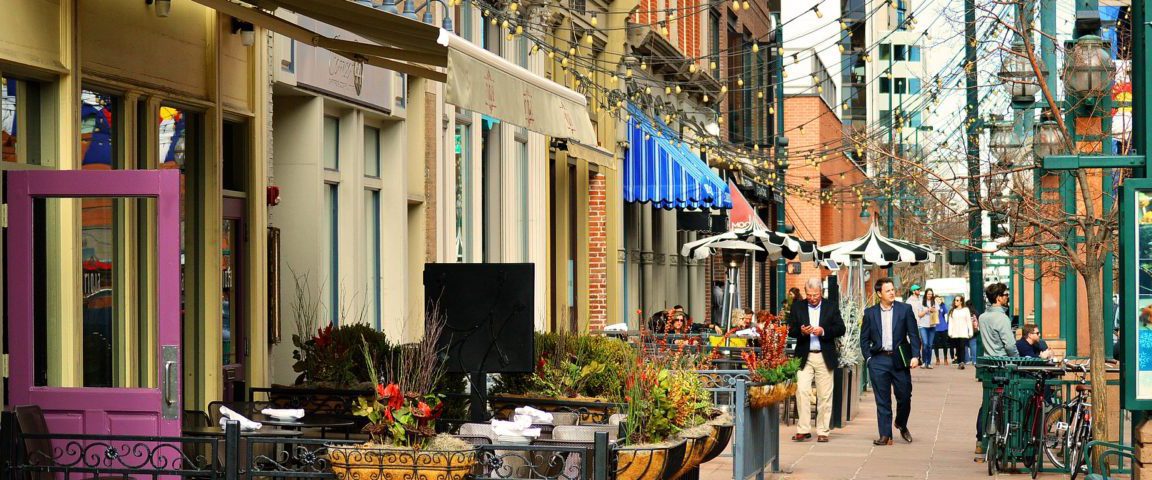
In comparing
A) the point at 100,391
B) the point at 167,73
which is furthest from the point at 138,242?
the point at 167,73

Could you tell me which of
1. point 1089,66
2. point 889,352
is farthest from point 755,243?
point 1089,66

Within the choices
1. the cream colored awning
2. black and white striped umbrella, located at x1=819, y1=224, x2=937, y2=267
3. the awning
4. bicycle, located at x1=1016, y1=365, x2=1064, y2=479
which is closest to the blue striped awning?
black and white striped umbrella, located at x1=819, y1=224, x2=937, y2=267

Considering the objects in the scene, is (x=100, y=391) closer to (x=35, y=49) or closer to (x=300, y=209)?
(x=35, y=49)

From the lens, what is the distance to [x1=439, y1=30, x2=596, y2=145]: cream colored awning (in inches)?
399

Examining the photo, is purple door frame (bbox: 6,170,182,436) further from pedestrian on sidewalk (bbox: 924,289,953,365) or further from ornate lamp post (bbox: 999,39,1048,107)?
pedestrian on sidewalk (bbox: 924,289,953,365)

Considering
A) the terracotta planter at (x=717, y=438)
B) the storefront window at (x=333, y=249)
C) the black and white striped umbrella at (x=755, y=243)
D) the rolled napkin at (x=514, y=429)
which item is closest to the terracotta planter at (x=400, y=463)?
the rolled napkin at (x=514, y=429)

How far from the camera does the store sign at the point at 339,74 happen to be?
13.8 meters

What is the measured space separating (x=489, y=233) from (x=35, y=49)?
10.8 m

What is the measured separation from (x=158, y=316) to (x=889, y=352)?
10600 millimetres

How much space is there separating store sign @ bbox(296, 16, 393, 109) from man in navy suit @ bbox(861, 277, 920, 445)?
18.8ft

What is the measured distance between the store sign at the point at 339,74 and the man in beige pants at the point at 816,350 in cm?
498

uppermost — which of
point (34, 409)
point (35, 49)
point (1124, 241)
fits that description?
point (35, 49)

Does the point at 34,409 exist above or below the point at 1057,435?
above

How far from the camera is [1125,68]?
50.7 ft
